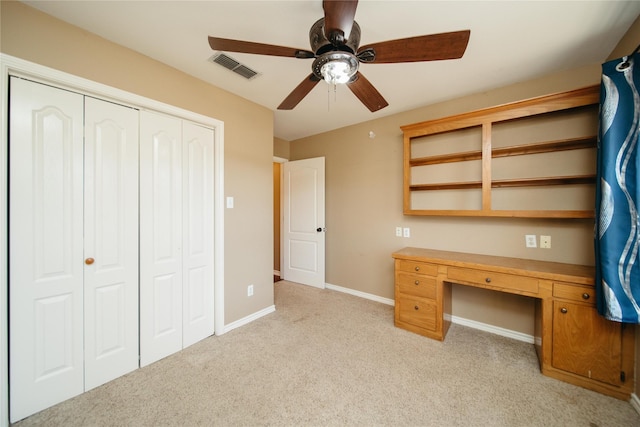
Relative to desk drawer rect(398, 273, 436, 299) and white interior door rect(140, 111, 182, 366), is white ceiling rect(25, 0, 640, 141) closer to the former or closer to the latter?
white interior door rect(140, 111, 182, 366)

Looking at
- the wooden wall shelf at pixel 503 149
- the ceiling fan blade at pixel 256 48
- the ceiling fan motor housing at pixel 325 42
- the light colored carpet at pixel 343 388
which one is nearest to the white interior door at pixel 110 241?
the light colored carpet at pixel 343 388

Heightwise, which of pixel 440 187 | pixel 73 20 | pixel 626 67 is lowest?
pixel 440 187

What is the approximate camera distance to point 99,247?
172 cm

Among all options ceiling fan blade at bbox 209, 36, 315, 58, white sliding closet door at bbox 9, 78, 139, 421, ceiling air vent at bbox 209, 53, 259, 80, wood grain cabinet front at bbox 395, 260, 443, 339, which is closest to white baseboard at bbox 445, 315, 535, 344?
wood grain cabinet front at bbox 395, 260, 443, 339

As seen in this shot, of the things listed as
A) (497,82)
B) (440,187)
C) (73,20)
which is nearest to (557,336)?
(440,187)

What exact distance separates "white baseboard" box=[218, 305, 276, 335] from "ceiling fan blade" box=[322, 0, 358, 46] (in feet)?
8.62

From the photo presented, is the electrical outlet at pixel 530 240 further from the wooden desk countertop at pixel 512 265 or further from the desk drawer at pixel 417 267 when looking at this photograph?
the desk drawer at pixel 417 267

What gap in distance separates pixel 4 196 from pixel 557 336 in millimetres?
3754

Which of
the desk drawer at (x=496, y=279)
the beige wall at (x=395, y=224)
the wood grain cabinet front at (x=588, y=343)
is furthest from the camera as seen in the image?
the beige wall at (x=395, y=224)

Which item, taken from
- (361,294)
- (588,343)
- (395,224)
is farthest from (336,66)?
(361,294)

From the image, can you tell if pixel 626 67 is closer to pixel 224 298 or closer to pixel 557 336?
pixel 557 336

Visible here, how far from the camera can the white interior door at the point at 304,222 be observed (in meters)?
3.75

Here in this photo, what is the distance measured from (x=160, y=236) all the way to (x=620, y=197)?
3294mm

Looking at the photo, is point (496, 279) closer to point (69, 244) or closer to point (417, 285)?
point (417, 285)
